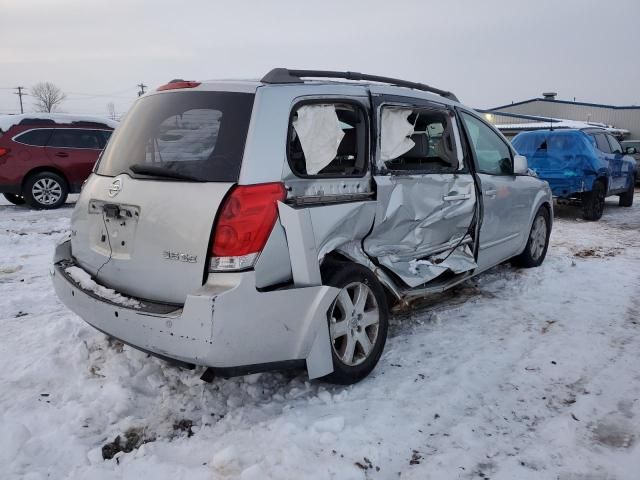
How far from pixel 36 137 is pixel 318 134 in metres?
8.85

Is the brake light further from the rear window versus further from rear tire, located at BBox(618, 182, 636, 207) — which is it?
rear tire, located at BBox(618, 182, 636, 207)

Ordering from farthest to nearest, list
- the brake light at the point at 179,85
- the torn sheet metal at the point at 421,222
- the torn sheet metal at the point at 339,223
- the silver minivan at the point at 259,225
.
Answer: the torn sheet metal at the point at 421,222
the brake light at the point at 179,85
the torn sheet metal at the point at 339,223
the silver minivan at the point at 259,225

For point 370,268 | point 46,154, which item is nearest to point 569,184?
point 370,268

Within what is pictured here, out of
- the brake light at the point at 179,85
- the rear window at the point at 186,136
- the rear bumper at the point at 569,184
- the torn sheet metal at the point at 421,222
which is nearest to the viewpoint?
the rear window at the point at 186,136

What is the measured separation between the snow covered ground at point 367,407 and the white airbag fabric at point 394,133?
137 centimetres

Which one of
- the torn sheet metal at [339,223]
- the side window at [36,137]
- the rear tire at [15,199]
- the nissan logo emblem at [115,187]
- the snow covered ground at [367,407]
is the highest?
the side window at [36,137]

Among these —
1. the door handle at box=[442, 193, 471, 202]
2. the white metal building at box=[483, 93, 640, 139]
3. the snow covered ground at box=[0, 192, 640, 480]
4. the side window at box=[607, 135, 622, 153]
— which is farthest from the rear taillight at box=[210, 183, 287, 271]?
the white metal building at box=[483, 93, 640, 139]

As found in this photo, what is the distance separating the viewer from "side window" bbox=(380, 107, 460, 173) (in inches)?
135

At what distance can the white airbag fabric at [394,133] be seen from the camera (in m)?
3.38

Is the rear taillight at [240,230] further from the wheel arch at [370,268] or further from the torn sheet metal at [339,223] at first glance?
the wheel arch at [370,268]

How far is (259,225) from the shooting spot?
2457mm

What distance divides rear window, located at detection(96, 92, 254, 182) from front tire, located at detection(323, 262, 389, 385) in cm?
87

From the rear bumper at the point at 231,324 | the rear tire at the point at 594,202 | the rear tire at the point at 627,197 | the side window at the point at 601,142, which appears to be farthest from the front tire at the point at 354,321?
the rear tire at the point at 627,197

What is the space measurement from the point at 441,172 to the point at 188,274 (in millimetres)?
2224
